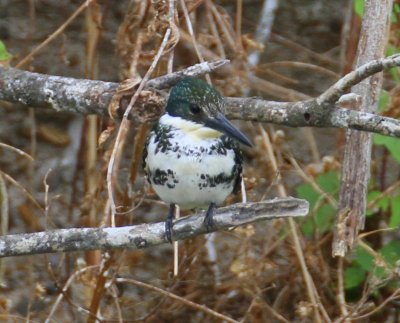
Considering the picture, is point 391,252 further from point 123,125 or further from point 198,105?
point 123,125

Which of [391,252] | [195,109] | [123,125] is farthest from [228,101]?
[391,252]

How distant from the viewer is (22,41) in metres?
5.27

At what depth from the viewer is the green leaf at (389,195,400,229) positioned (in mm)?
3738

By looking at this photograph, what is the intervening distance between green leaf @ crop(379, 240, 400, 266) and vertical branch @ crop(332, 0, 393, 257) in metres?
0.63

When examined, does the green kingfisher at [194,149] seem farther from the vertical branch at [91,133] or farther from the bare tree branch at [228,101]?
the vertical branch at [91,133]

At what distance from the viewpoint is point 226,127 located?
2959 mm

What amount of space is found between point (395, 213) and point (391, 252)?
326 mm

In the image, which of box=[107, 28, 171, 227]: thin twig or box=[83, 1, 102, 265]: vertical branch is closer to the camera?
box=[107, 28, 171, 227]: thin twig

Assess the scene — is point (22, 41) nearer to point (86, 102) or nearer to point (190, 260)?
point (190, 260)

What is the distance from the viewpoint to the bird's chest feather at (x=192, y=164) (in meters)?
3.01

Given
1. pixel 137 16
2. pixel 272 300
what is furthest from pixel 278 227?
pixel 137 16

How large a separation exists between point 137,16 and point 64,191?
172 cm

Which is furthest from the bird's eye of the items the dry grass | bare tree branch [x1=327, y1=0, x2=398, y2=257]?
bare tree branch [x1=327, y1=0, x2=398, y2=257]

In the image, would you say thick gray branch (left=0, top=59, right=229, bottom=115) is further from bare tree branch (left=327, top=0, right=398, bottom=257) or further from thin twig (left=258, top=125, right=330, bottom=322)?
thin twig (left=258, top=125, right=330, bottom=322)
